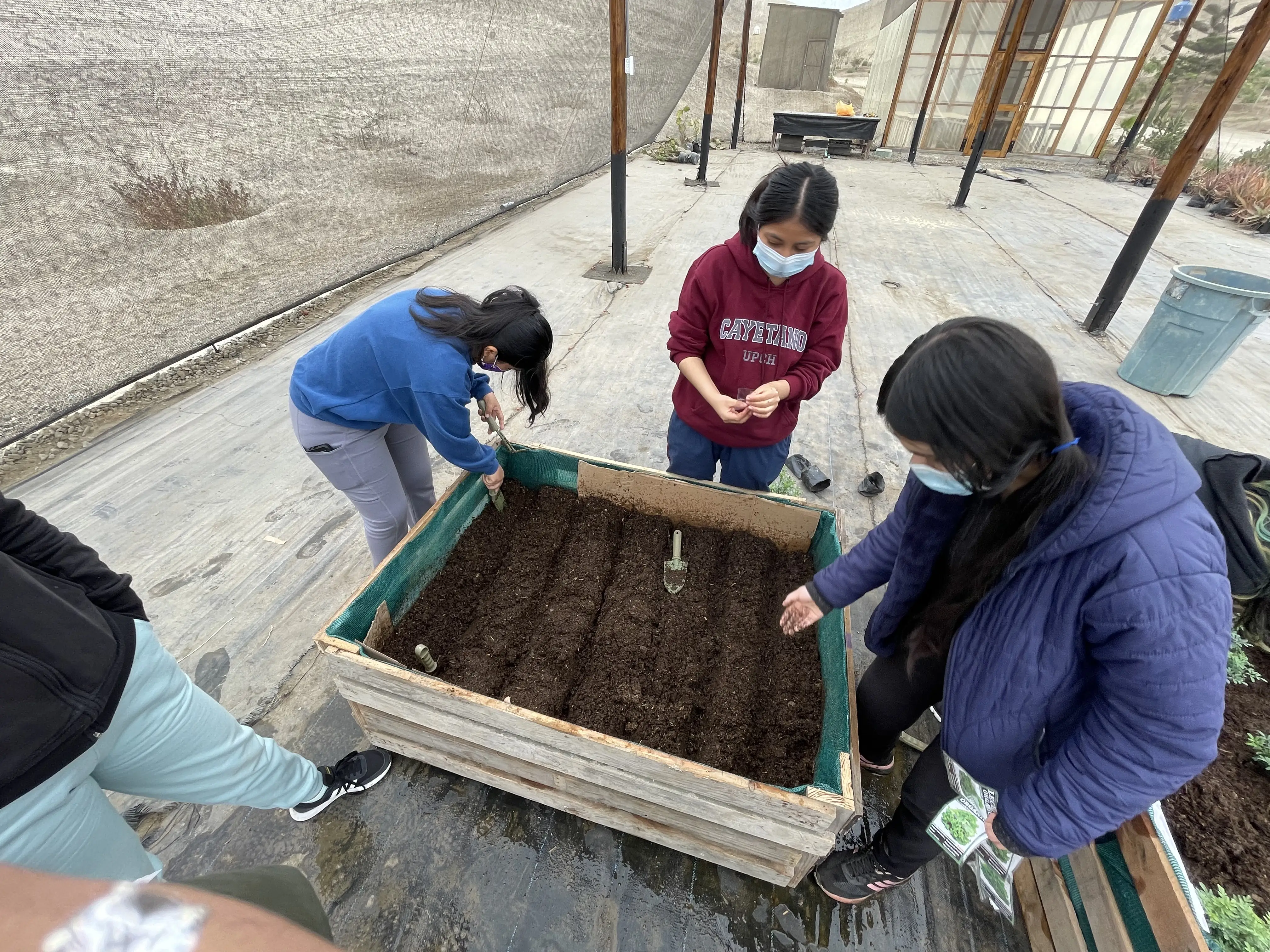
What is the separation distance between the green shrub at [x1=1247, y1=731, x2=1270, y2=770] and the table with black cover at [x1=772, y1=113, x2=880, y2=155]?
44.0ft

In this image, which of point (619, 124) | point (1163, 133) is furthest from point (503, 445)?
point (1163, 133)

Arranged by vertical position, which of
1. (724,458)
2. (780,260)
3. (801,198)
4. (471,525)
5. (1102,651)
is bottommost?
(471,525)

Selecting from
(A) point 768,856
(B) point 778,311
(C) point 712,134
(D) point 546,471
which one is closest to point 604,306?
(D) point 546,471

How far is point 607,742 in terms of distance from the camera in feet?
4.09

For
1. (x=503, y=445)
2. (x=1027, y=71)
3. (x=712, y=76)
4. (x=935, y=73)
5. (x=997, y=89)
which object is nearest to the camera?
(x=503, y=445)

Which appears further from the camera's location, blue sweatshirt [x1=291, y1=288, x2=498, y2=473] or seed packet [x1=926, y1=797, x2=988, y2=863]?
blue sweatshirt [x1=291, y1=288, x2=498, y2=473]

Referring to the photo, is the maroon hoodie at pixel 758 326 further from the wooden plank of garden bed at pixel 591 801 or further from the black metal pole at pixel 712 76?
the black metal pole at pixel 712 76

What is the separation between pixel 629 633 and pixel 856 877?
90 cm

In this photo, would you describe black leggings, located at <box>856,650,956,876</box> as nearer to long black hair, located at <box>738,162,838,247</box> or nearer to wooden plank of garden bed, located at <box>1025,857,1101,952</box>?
wooden plank of garden bed, located at <box>1025,857,1101,952</box>

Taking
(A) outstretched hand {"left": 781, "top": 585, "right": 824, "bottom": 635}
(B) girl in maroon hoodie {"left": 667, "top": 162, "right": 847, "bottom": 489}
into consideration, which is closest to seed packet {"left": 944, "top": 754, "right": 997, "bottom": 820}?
(A) outstretched hand {"left": 781, "top": 585, "right": 824, "bottom": 635}

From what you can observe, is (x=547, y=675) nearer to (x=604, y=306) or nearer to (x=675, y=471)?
(x=675, y=471)

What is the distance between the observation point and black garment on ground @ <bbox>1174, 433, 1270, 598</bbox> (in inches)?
54.5

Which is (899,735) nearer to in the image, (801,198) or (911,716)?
(911,716)

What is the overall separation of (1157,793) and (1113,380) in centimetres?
417
